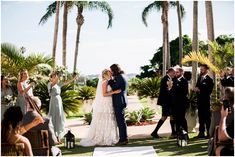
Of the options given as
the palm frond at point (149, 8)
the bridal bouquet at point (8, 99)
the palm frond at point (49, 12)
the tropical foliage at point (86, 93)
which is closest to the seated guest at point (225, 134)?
the bridal bouquet at point (8, 99)

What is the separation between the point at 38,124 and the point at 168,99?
12.6 ft

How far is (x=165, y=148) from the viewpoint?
7.67 m

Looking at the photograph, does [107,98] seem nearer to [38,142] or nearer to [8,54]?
[38,142]

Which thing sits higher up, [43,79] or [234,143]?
[43,79]

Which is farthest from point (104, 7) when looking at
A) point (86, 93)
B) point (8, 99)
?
point (8, 99)

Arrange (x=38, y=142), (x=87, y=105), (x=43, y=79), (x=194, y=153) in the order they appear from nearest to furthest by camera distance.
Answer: (x=38, y=142) < (x=194, y=153) < (x=43, y=79) < (x=87, y=105)

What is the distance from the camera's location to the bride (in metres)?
8.36

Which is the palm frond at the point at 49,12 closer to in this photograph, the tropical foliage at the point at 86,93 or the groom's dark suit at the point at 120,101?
the tropical foliage at the point at 86,93

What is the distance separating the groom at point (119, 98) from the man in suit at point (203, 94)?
1.48m

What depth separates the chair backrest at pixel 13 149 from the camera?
464 cm

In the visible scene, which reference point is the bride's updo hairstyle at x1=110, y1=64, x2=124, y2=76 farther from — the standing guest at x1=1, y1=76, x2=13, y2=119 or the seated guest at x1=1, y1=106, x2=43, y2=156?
the seated guest at x1=1, y1=106, x2=43, y2=156

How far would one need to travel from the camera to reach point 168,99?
895 centimetres

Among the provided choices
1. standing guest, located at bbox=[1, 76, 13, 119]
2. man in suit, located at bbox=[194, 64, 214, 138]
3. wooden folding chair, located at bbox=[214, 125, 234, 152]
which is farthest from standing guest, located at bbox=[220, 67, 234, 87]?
standing guest, located at bbox=[1, 76, 13, 119]

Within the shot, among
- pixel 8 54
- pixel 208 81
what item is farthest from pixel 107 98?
pixel 8 54
